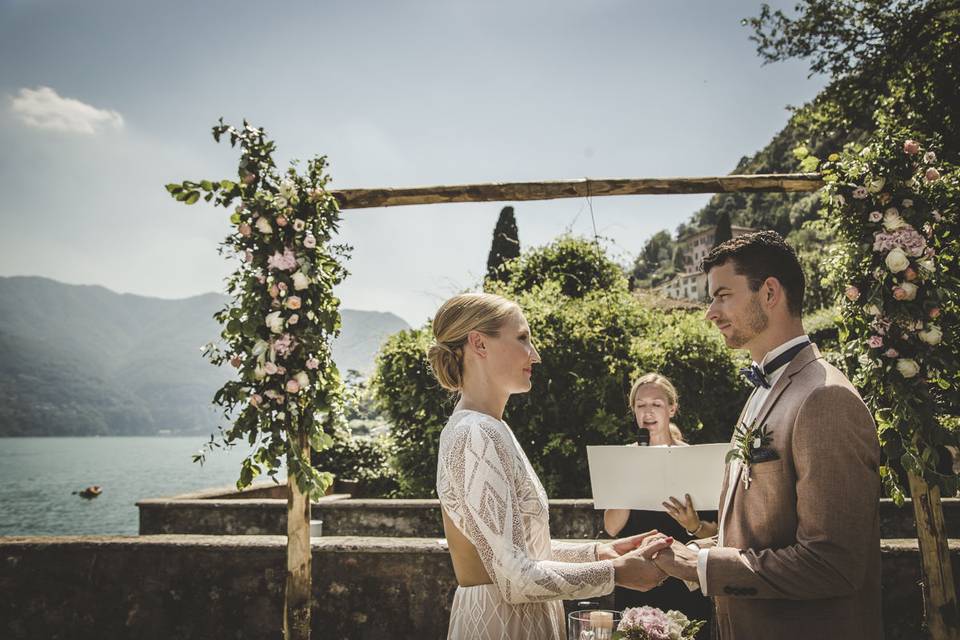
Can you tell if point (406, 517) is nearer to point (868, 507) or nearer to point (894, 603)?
point (894, 603)

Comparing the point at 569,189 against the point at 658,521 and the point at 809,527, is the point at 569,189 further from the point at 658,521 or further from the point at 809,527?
the point at 809,527

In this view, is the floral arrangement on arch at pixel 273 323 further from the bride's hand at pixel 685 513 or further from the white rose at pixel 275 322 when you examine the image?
the bride's hand at pixel 685 513

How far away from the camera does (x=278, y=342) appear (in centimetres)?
389

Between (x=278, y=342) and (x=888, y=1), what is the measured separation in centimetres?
1284

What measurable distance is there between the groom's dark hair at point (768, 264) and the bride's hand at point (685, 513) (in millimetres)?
1278

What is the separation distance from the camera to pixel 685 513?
10.3 ft

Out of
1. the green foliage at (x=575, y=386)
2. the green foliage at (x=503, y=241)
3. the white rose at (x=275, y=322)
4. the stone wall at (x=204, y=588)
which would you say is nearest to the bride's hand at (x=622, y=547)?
the stone wall at (x=204, y=588)

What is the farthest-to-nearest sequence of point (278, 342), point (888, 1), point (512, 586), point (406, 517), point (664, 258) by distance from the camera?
point (664, 258), point (888, 1), point (406, 517), point (278, 342), point (512, 586)

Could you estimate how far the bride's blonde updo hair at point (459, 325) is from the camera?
2.43 m

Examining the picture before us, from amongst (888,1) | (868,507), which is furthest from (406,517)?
(888,1)

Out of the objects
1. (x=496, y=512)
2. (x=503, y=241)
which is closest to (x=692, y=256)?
(x=503, y=241)

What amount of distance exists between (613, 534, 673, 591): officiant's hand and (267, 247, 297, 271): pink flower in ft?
9.03

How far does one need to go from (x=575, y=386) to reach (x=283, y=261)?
507 centimetres

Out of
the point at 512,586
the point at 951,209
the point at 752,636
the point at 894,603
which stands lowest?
the point at 894,603
